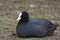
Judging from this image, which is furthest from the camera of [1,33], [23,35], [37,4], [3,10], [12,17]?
[37,4]

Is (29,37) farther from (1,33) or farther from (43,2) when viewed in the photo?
(43,2)

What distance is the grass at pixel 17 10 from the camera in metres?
8.60

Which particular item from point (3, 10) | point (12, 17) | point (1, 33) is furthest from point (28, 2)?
point (1, 33)

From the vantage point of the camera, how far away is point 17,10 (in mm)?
11750

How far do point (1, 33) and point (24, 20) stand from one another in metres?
0.84

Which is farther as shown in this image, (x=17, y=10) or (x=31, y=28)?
(x=17, y=10)

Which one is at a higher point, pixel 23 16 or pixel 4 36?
pixel 23 16

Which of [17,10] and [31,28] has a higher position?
[17,10]

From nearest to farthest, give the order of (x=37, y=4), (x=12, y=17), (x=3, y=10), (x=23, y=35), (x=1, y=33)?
(x=23, y=35) < (x=1, y=33) < (x=12, y=17) < (x=3, y=10) < (x=37, y=4)

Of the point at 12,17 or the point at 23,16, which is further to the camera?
the point at 12,17

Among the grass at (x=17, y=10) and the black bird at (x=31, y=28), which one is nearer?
the black bird at (x=31, y=28)

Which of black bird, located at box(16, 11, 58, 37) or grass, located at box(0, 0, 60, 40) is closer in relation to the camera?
black bird, located at box(16, 11, 58, 37)

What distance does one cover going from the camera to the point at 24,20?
817cm

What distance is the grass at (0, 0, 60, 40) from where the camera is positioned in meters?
8.60
